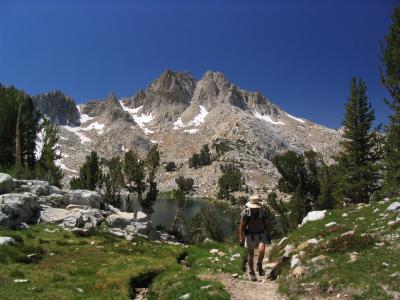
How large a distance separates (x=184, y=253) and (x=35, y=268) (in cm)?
1112

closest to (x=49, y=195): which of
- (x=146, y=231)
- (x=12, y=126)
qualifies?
(x=146, y=231)

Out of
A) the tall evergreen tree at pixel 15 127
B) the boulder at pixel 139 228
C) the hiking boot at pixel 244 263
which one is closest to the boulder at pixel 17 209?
the boulder at pixel 139 228

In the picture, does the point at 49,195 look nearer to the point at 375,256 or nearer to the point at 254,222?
the point at 254,222

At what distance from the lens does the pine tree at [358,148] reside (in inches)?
1989

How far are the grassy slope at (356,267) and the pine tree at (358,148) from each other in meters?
31.2

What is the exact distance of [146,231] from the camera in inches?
1713

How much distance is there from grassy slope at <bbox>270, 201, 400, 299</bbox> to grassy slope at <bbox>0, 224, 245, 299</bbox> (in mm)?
3003

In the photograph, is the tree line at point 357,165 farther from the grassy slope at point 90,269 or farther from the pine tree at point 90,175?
the pine tree at point 90,175

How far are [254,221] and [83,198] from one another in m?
30.7

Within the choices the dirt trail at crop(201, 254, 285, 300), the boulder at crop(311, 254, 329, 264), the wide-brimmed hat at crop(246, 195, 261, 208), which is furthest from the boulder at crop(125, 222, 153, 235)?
the boulder at crop(311, 254, 329, 264)

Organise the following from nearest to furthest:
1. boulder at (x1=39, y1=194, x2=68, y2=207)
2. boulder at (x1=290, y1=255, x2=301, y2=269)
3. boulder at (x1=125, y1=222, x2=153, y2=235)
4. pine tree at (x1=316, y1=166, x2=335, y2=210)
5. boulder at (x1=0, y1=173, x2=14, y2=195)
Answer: boulder at (x1=290, y1=255, x2=301, y2=269) < boulder at (x1=0, y1=173, x2=14, y2=195) < boulder at (x1=39, y1=194, x2=68, y2=207) < boulder at (x1=125, y1=222, x2=153, y2=235) < pine tree at (x1=316, y1=166, x2=335, y2=210)

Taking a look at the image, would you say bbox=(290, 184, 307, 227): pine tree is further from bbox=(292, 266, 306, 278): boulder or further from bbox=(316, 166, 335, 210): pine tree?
bbox=(292, 266, 306, 278): boulder

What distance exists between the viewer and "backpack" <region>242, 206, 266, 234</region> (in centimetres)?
1659

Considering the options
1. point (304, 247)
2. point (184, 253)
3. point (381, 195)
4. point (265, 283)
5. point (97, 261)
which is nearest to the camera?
point (265, 283)
